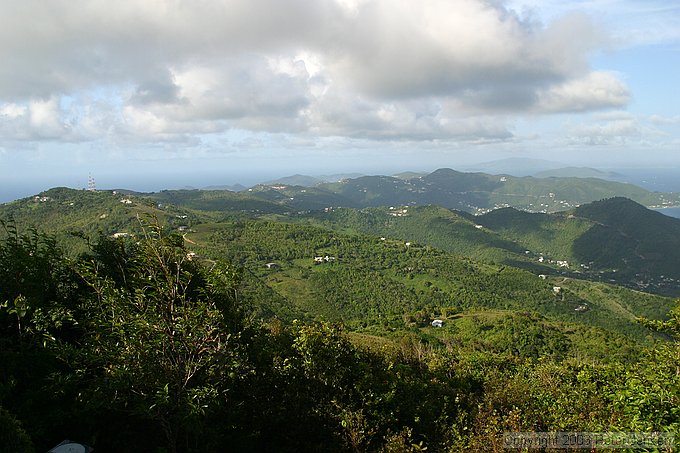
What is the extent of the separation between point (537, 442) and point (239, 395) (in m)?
7.89

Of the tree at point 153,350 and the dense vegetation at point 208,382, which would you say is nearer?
the tree at point 153,350

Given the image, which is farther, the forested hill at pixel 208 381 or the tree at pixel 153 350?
the forested hill at pixel 208 381

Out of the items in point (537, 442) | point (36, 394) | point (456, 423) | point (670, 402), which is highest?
point (36, 394)

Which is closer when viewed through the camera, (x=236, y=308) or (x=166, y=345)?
(x=166, y=345)

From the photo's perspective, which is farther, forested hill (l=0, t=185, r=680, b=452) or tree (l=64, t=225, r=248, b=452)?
forested hill (l=0, t=185, r=680, b=452)

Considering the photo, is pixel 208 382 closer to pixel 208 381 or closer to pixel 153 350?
pixel 208 381

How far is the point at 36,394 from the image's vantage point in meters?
8.30

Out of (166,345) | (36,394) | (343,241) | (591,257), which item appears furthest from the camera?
(591,257)

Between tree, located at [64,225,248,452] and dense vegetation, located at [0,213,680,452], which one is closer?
tree, located at [64,225,248,452]

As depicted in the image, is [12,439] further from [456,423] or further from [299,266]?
[299,266]

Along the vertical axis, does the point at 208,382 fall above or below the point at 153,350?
below

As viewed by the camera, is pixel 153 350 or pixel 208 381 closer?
pixel 153 350

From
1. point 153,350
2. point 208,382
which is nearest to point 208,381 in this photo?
point 208,382

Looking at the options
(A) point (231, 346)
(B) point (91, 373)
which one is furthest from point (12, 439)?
(A) point (231, 346)
